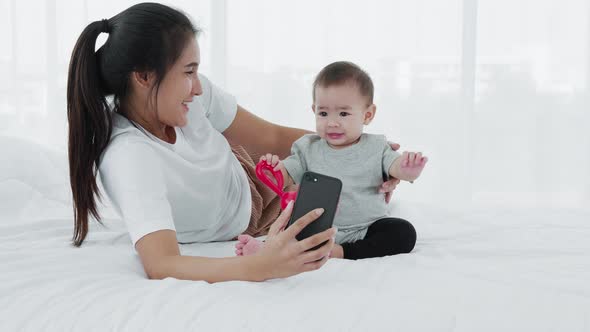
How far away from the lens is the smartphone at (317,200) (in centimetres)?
110

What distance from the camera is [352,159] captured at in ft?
5.05

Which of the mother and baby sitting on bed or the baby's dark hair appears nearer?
the mother and baby sitting on bed

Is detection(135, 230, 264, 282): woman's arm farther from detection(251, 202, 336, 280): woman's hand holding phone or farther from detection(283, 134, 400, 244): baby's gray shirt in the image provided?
detection(283, 134, 400, 244): baby's gray shirt

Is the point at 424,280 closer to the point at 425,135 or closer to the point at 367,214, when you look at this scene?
the point at 367,214

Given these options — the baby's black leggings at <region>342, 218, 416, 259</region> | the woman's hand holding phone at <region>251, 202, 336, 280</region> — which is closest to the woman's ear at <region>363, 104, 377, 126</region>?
the baby's black leggings at <region>342, 218, 416, 259</region>

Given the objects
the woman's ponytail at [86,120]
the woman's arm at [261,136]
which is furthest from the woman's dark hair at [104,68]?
the woman's arm at [261,136]

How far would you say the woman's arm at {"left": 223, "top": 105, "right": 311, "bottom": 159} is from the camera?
1.87 meters

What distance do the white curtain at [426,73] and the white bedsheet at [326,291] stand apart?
187cm

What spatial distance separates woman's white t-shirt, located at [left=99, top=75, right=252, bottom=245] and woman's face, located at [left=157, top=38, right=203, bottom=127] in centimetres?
6

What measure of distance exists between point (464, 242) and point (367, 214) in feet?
0.78

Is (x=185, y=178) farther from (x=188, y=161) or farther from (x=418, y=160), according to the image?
(x=418, y=160)

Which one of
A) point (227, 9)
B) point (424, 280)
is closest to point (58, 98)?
point (227, 9)

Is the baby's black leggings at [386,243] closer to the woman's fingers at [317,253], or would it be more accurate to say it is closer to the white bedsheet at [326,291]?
the white bedsheet at [326,291]

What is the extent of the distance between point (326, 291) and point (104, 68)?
0.68m
